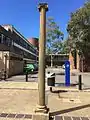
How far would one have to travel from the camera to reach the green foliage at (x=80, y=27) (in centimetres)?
3831

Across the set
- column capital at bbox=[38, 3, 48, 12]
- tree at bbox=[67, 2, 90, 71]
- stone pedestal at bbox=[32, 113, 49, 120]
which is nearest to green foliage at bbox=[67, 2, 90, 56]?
tree at bbox=[67, 2, 90, 71]

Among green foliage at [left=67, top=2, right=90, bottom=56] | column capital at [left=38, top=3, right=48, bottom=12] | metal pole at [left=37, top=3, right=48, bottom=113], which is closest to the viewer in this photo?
metal pole at [left=37, top=3, right=48, bottom=113]

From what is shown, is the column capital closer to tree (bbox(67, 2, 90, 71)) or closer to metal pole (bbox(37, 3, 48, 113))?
metal pole (bbox(37, 3, 48, 113))

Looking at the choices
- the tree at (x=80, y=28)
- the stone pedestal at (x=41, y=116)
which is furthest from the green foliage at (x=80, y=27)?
the stone pedestal at (x=41, y=116)

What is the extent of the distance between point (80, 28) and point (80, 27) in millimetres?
161

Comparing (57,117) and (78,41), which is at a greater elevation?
(78,41)

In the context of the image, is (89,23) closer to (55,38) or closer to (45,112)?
(55,38)

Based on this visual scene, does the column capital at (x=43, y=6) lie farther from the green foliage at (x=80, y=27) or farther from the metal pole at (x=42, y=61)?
the green foliage at (x=80, y=27)

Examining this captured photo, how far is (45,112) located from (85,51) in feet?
111

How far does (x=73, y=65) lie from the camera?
64.6 metres

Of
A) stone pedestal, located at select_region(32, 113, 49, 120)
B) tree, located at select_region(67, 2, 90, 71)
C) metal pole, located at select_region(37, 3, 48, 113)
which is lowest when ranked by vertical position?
stone pedestal, located at select_region(32, 113, 49, 120)

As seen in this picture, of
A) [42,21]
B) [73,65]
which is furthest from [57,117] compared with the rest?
[73,65]

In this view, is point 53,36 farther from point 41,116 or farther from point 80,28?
point 41,116

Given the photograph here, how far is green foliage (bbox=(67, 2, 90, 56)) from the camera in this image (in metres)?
38.3
